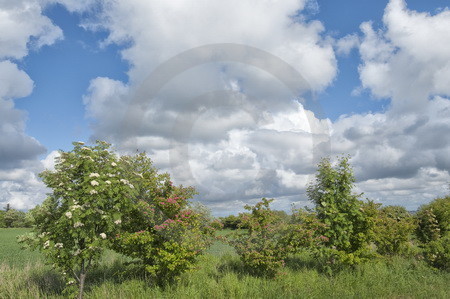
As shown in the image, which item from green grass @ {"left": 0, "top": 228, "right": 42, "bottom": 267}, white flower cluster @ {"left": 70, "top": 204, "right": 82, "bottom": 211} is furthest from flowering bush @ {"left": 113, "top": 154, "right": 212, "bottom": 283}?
green grass @ {"left": 0, "top": 228, "right": 42, "bottom": 267}

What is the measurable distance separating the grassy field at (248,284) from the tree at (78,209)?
171 cm

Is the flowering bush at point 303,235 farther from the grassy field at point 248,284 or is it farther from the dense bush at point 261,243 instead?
the grassy field at point 248,284

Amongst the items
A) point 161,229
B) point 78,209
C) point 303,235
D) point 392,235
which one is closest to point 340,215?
point 303,235

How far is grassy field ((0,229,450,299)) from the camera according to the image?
10088mm

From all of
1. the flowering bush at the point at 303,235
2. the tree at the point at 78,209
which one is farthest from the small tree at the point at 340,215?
the tree at the point at 78,209

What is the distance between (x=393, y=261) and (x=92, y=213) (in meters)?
14.2

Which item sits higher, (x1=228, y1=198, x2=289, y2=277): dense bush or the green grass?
(x1=228, y1=198, x2=289, y2=277): dense bush

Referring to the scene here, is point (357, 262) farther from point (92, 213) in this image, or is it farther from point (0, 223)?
point (0, 223)

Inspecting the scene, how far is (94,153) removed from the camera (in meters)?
9.86

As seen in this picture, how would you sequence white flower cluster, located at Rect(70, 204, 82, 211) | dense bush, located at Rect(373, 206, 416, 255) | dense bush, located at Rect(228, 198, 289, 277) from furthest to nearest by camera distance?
dense bush, located at Rect(373, 206, 416, 255) < dense bush, located at Rect(228, 198, 289, 277) < white flower cluster, located at Rect(70, 204, 82, 211)

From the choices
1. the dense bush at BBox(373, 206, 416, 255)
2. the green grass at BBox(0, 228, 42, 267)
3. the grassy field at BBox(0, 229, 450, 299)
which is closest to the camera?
the grassy field at BBox(0, 229, 450, 299)

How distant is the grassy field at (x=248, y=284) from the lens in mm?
10088

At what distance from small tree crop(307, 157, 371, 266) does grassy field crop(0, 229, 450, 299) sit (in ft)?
2.87

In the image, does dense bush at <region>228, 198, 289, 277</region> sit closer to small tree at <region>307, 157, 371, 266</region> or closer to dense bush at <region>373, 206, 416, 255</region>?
small tree at <region>307, 157, 371, 266</region>
